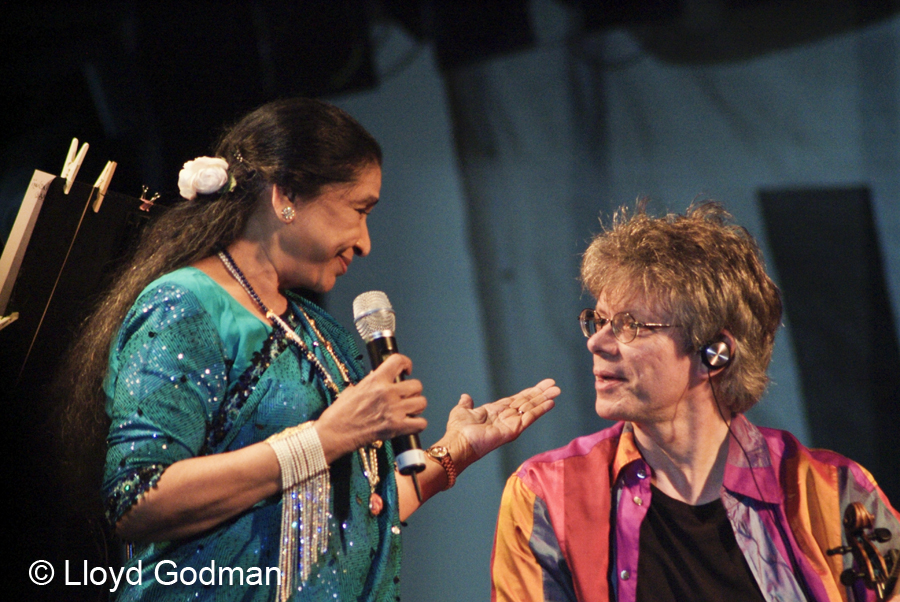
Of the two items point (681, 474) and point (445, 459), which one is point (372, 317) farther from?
point (681, 474)

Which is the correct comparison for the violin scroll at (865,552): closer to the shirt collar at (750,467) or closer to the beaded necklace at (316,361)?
the shirt collar at (750,467)

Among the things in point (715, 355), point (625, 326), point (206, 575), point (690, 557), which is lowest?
point (690, 557)

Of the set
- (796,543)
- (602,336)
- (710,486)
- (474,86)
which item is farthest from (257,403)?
(474,86)

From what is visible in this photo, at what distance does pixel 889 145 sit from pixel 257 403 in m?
2.38

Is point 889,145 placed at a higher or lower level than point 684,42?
lower

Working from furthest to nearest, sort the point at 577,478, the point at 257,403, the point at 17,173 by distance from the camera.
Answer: the point at 17,173 < the point at 577,478 < the point at 257,403

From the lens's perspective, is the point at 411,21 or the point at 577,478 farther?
the point at 411,21

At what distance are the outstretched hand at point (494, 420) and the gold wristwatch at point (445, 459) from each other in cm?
3

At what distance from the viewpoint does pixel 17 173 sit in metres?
2.15

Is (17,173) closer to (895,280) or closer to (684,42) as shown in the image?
(684,42)

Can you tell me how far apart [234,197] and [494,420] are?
0.84m

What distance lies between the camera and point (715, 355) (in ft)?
5.95

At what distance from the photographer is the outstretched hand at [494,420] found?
1861 millimetres

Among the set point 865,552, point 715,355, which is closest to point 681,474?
point 715,355
